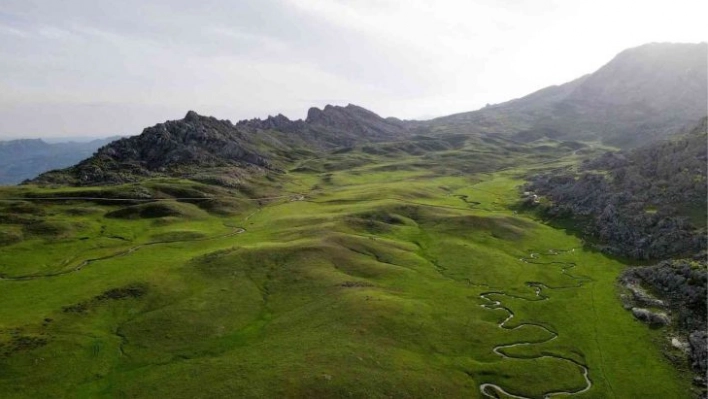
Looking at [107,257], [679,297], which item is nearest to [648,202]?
[679,297]

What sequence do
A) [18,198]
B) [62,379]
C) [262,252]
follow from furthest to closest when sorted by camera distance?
1. [18,198]
2. [262,252]
3. [62,379]

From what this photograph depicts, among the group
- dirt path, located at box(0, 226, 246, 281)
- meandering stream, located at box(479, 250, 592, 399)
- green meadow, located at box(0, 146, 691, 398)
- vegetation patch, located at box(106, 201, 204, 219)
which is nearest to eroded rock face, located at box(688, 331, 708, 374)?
green meadow, located at box(0, 146, 691, 398)

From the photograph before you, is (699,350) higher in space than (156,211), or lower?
lower

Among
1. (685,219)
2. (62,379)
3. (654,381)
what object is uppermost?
(685,219)

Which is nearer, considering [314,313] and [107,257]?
[314,313]

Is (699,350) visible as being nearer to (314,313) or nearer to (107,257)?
(314,313)

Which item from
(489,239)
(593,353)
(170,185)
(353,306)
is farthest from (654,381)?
(170,185)

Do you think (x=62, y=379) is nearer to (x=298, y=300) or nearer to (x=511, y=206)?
(x=298, y=300)

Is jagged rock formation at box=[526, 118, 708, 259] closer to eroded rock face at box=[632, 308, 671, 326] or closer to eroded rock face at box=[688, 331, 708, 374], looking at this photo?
eroded rock face at box=[632, 308, 671, 326]
